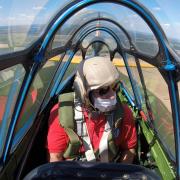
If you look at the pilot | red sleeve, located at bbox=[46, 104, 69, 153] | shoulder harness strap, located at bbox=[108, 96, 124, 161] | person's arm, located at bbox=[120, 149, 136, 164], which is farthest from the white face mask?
person's arm, located at bbox=[120, 149, 136, 164]

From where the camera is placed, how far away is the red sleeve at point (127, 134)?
→ 7.21 feet

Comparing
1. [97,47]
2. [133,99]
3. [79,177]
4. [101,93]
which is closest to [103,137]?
[101,93]

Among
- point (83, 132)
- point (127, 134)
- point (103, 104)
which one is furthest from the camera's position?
point (127, 134)

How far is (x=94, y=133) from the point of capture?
2.13 m

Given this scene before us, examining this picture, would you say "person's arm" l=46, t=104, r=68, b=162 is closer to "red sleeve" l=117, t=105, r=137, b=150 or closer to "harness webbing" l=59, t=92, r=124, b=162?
"harness webbing" l=59, t=92, r=124, b=162

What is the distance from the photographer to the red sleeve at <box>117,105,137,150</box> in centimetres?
220

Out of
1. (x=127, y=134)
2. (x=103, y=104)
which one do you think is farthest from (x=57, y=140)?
(x=127, y=134)

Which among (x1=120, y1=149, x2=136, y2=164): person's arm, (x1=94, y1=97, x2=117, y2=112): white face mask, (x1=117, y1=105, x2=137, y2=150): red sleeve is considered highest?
(x1=94, y1=97, x2=117, y2=112): white face mask

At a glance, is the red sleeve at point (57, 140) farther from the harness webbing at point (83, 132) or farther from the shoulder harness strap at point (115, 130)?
the shoulder harness strap at point (115, 130)

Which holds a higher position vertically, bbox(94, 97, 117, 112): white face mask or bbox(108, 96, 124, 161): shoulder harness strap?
bbox(94, 97, 117, 112): white face mask

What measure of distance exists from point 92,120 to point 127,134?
26cm

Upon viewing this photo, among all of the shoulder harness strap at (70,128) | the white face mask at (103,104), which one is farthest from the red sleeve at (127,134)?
the shoulder harness strap at (70,128)

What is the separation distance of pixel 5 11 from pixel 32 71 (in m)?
0.35

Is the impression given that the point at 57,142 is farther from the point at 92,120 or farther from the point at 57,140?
the point at 92,120
